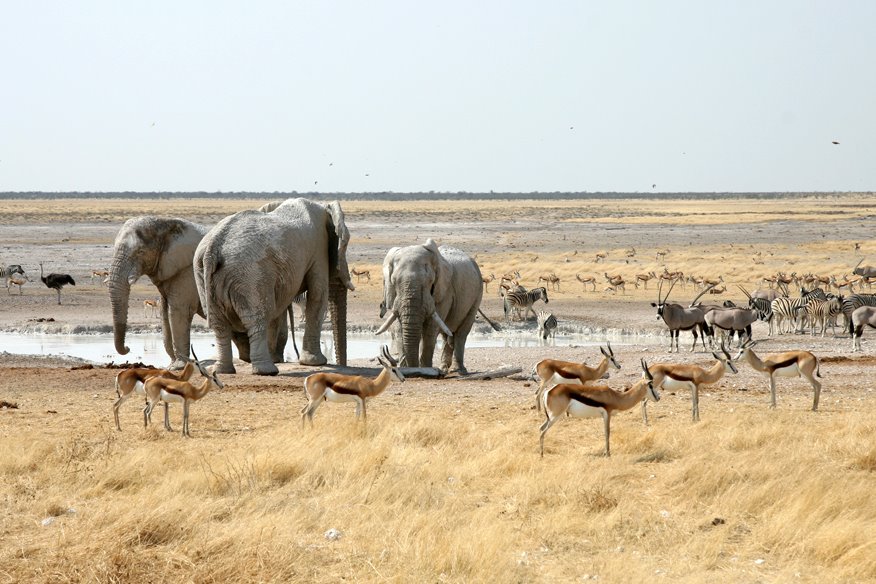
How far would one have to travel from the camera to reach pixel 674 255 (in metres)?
49.4

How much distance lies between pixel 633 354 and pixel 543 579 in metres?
13.9

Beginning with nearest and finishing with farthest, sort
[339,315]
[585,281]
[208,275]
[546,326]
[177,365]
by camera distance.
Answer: [208,275] → [177,365] → [339,315] → [546,326] → [585,281]

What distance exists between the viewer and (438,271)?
18094mm

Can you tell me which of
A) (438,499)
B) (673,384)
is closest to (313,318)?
(673,384)

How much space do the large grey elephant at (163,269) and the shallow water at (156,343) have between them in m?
2.45

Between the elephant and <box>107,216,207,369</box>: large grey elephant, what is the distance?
1104 mm

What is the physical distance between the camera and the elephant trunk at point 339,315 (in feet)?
62.4

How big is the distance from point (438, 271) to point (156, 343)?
29.6 ft

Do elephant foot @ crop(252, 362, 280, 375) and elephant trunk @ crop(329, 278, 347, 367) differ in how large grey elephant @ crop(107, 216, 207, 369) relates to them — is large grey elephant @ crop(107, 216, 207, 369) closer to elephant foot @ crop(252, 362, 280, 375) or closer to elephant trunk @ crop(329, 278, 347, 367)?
elephant foot @ crop(252, 362, 280, 375)

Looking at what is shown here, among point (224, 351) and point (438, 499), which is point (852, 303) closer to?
point (224, 351)

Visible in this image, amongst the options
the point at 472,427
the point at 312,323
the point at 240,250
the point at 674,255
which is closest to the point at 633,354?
the point at 312,323

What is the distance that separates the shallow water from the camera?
73.3 ft

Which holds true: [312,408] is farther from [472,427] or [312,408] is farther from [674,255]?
[674,255]

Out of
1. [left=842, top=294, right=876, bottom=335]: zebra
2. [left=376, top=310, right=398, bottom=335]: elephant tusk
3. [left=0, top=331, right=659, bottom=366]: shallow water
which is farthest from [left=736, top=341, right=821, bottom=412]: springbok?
[left=842, top=294, right=876, bottom=335]: zebra
